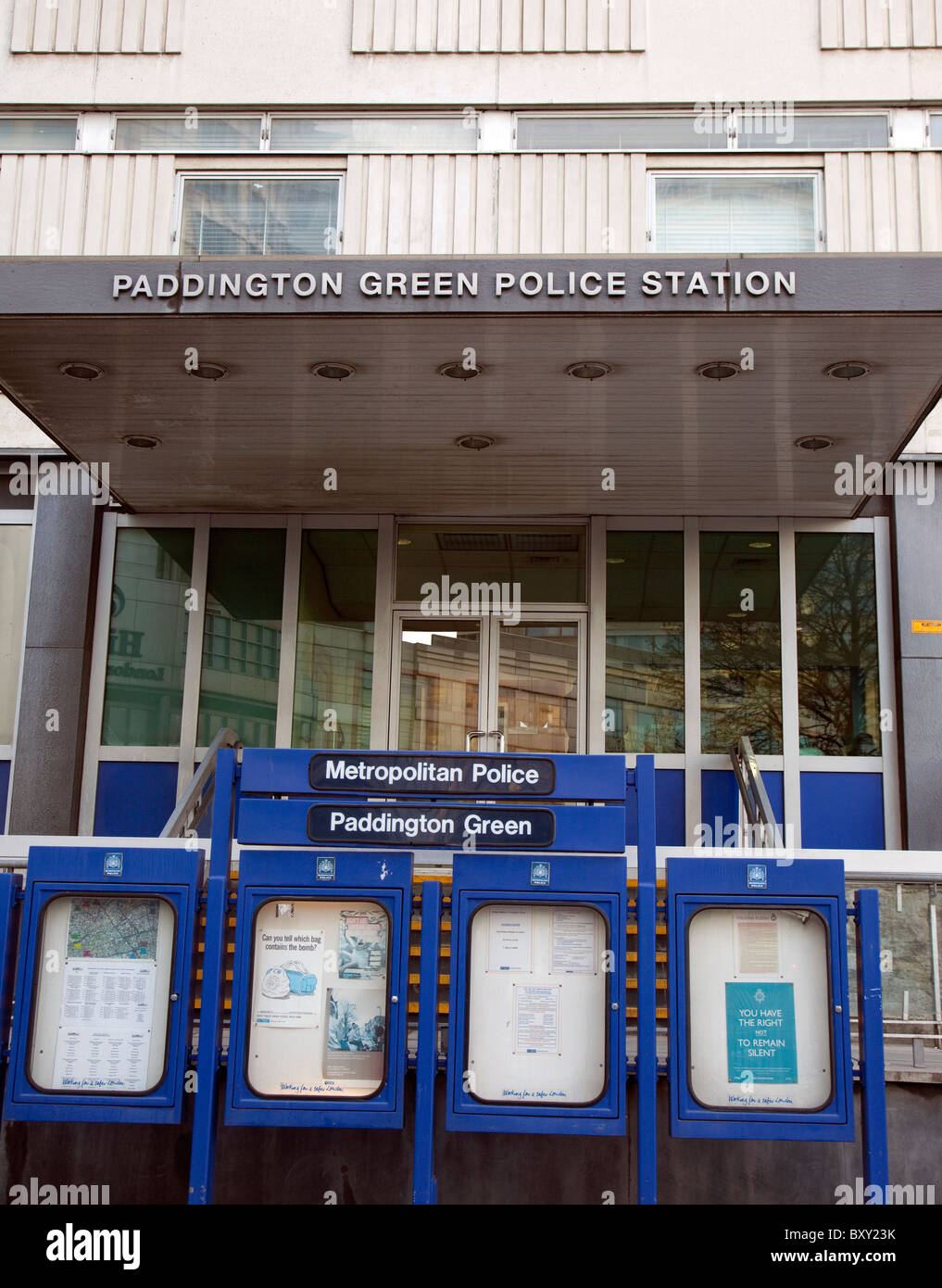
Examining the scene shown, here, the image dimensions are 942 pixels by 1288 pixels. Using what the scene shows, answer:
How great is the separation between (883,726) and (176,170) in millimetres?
8097

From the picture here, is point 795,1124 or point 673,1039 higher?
point 673,1039

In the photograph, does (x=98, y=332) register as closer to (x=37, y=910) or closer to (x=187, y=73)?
(x=37, y=910)

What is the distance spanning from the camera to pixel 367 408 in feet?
27.4

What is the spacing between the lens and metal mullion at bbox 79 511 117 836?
35.6 ft

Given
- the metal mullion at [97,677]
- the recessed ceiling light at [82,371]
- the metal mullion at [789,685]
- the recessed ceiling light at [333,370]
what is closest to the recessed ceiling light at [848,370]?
the recessed ceiling light at [333,370]

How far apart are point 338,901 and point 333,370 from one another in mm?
3675

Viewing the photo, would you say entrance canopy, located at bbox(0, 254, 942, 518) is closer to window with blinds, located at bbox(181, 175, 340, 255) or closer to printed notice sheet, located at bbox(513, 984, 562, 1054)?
window with blinds, located at bbox(181, 175, 340, 255)

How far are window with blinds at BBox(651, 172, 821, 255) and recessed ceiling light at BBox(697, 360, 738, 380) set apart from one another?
12.5 feet

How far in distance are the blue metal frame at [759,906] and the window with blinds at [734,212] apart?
735cm

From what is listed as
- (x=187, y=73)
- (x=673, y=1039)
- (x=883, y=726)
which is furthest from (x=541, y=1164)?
(x=187, y=73)

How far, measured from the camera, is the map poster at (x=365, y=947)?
17.5ft

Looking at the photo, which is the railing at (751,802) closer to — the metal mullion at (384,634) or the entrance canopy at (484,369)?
the entrance canopy at (484,369)

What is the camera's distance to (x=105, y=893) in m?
5.39

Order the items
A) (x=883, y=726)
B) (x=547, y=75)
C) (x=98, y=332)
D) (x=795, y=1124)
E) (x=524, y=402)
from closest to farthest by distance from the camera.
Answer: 1. (x=795, y=1124)
2. (x=98, y=332)
3. (x=524, y=402)
4. (x=883, y=726)
5. (x=547, y=75)
